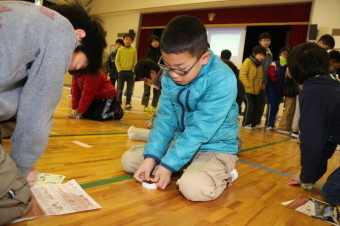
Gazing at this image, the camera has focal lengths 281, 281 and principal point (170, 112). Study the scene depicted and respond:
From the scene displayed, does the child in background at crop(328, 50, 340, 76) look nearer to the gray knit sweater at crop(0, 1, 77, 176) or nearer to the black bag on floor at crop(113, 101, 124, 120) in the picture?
the black bag on floor at crop(113, 101, 124, 120)

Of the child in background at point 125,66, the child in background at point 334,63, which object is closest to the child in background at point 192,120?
the child in background at point 334,63

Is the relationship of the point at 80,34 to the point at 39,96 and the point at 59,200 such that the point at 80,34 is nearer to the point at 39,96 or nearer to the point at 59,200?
the point at 39,96

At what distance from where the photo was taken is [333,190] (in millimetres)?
1266

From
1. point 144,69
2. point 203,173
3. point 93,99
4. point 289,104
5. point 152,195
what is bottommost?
point 152,195

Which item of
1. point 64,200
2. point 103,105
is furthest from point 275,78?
point 64,200

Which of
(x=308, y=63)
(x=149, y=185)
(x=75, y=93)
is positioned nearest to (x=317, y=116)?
(x=308, y=63)

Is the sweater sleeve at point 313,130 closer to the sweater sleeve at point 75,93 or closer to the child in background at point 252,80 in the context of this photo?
the sweater sleeve at point 75,93

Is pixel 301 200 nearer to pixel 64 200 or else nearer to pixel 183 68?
pixel 183 68

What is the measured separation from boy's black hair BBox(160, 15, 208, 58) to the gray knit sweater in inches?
17.6

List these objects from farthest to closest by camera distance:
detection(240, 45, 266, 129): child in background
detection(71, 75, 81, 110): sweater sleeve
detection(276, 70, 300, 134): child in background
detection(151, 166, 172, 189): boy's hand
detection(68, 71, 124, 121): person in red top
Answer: detection(240, 45, 266, 129): child in background, detection(276, 70, 300, 134): child in background, detection(71, 75, 81, 110): sweater sleeve, detection(68, 71, 124, 121): person in red top, detection(151, 166, 172, 189): boy's hand

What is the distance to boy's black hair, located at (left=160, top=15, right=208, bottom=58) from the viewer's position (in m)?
1.13

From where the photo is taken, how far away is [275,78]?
4.10 m

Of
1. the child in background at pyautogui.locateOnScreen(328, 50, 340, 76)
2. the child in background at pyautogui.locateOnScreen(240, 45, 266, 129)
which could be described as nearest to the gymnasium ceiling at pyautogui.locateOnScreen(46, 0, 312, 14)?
the child in background at pyautogui.locateOnScreen(240, 45, 266, 129)

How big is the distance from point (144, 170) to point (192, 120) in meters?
0.30
